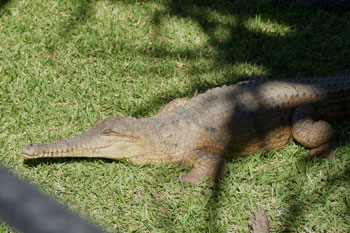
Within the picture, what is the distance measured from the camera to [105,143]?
3.49 meters

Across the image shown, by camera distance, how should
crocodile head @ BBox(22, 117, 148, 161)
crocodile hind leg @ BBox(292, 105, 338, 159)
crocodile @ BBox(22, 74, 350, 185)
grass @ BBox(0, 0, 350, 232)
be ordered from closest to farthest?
grass @ BBox(0, 0, 350, 232), crocodile head @ BBox(22, 117, 148, 161), crocodile @ BBox(22, 74, 350, 185), crocodile hind leg @ BBox(292, 105, 338, 159)

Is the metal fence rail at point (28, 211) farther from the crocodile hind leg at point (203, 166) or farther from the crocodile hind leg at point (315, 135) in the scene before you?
the crocodile hind leg at point (315, 135)

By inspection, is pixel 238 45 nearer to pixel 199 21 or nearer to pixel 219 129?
pixel 199 21

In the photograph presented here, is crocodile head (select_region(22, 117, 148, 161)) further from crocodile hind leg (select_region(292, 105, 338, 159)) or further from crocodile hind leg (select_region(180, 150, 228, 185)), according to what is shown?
crocodile hind leg (select_region(292, 105, 338, 159))

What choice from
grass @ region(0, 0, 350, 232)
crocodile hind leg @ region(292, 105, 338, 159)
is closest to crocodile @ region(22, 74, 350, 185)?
crocodile hind leg @ region(292, 105, 338, 159)

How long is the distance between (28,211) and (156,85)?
3798 mm

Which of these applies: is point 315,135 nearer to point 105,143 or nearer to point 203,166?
point 203,166

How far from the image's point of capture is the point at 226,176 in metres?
3.54

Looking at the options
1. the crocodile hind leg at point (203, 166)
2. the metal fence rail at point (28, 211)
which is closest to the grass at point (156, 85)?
the crocodile hind leg at point (203, 166)

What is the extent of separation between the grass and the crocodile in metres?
0.14

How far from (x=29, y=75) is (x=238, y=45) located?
270cm

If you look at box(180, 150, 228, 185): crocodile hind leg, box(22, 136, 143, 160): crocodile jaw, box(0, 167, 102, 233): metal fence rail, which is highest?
box(0, 167, 102, 233): metal fence rail

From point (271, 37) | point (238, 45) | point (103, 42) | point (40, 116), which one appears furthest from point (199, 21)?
point (40, 116)

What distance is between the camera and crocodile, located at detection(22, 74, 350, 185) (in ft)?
11.5
